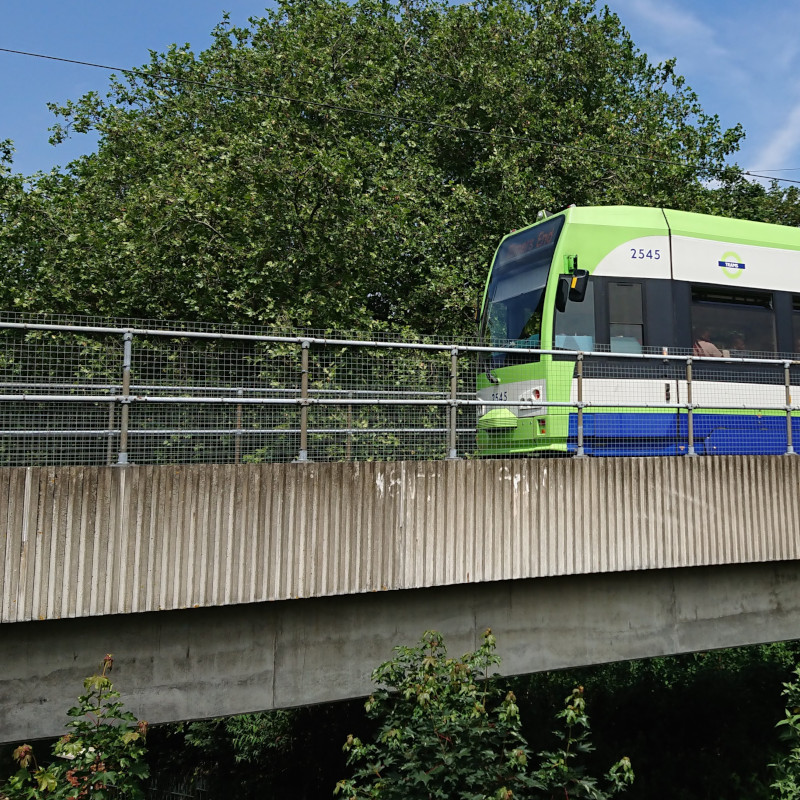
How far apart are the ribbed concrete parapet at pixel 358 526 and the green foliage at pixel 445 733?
2.09 ft

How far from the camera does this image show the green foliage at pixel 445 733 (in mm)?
5734

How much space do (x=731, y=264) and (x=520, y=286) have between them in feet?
9.33

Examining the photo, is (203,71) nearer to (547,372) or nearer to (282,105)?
(282,105)

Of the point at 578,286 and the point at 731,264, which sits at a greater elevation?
the point at 731,264

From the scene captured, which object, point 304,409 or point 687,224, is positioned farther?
point 687,224

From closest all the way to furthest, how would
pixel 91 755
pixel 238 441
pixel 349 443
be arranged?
1. pixel 91 755
2. pixel 238 441
3. pixel 349 443

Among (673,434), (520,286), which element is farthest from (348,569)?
(520,286)

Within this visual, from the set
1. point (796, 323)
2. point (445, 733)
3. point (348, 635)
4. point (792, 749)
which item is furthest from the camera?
point (796, 323)

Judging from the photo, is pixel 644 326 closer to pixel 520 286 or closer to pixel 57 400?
pixel 520 286

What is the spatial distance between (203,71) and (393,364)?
15432mm

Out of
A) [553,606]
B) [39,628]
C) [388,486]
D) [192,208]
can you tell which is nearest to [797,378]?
[553,606]

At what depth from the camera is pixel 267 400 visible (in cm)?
536

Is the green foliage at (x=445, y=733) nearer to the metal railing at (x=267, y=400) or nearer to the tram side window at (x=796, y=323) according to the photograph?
the metal railing at (x=267, y=400)

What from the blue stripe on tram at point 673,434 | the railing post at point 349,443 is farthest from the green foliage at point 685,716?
the railing post at point 349,443
